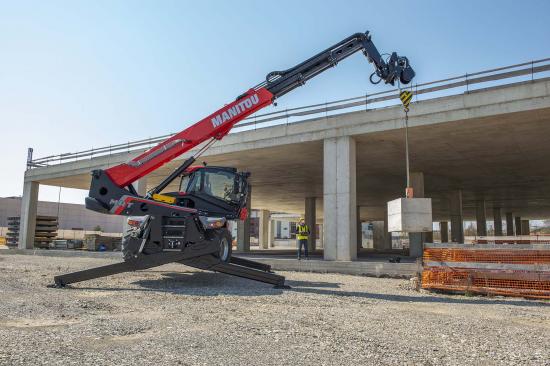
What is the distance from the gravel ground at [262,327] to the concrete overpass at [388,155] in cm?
622

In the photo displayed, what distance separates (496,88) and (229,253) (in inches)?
379

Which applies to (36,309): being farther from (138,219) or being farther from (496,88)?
(496,88)

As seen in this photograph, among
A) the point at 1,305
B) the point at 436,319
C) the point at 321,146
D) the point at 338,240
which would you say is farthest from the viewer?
the point at 321,146

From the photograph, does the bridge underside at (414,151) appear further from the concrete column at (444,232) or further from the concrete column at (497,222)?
the concrete column at (444,232)

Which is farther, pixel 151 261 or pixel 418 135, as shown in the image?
pixel 418 135

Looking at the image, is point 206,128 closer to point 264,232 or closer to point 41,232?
point 41,232

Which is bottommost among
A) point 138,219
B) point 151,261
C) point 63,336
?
point 63,336

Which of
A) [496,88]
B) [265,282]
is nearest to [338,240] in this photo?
[265,282]

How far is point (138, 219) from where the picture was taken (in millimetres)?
10156

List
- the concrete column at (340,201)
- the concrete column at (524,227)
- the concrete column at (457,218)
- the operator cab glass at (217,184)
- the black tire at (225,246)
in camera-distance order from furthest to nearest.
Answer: the concrete column at (524,227)
the concrete column at (457,218)
the concrete column at (340,201)
the operator cab glass at (217,184)
the black tire at (225,246)

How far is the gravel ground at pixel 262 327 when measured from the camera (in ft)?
14.6

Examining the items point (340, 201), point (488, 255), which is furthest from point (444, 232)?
point (488, 255)

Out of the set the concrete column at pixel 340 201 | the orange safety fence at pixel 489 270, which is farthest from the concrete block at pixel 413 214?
the concrete column at pixel 340 201

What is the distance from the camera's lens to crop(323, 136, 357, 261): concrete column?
48.8 feet
